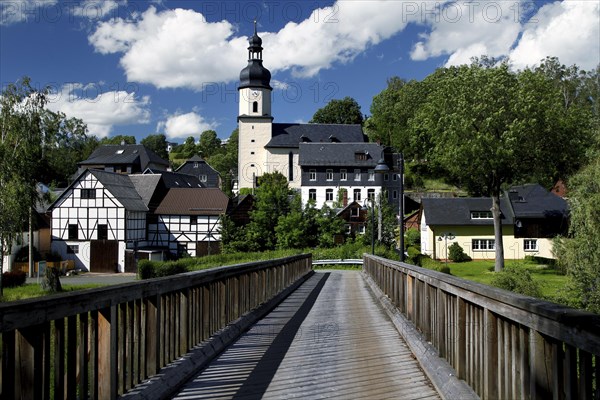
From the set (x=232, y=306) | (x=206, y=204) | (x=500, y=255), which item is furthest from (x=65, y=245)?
(x=232, y=306)

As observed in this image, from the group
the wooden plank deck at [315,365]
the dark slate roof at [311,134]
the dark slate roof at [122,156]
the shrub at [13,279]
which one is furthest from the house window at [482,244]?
the dark slate roof at [122,156]

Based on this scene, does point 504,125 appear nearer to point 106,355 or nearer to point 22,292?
point 22,292

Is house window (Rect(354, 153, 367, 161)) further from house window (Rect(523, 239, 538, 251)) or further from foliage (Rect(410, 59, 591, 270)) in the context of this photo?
foliage (Rect(410, 59, 591, 270))

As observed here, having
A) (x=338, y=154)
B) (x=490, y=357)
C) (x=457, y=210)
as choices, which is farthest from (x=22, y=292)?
(x=338, y=154)

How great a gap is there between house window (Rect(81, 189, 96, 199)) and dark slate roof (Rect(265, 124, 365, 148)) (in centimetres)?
3655

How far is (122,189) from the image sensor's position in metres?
54.4

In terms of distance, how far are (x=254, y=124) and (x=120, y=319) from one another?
8200cm

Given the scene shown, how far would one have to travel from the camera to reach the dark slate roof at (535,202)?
56.1 m

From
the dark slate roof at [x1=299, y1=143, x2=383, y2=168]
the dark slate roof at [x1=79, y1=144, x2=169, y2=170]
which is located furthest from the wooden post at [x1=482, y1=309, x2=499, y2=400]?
the dark slate roof at [x1=79, y1=144, x2=169, y2=170]

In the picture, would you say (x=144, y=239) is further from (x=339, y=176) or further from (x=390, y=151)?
(x=390, y=151)

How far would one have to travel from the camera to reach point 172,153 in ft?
591

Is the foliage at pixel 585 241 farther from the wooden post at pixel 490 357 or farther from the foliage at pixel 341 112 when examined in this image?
the foliage at pixel 341 112

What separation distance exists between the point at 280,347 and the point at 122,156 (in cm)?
8953

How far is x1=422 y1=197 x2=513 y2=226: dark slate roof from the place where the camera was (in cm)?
5581
